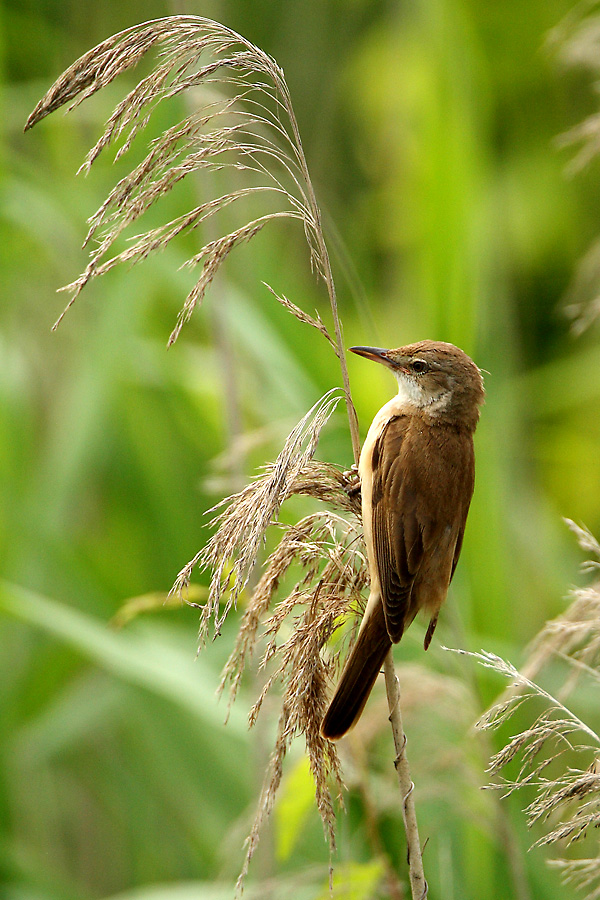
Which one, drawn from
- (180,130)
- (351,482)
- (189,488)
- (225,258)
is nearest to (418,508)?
(351,482)

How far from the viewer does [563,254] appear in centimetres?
543

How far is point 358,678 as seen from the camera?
1.65 metres

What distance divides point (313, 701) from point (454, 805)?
82 centimetres

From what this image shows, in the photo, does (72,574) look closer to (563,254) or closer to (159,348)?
(159,348)

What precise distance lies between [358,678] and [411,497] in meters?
0.36

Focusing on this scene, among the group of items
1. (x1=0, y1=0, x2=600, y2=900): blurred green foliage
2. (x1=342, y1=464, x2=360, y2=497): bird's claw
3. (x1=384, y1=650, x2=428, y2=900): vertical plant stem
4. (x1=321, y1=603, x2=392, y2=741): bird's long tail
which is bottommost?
(x1=0, y1=0, x2=600, y2=900): blurred green foliage

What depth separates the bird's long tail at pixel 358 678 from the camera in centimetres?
161

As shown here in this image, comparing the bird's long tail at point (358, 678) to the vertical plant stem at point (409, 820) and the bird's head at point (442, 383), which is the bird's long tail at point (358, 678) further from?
the bird's head at point (442, 383)

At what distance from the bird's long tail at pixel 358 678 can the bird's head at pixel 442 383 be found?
18.9 inches

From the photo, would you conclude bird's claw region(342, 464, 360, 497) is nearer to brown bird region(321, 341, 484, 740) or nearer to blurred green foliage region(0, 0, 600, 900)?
brown bird region(321, 341, 484, 740)

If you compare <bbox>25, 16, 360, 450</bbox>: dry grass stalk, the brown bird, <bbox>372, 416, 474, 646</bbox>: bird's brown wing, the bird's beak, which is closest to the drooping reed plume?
<bbox>25, 16, 360, 450</bbox>: dry grass stalk

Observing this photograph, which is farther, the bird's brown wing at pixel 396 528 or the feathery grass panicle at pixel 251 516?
the bird's brown wing at pixel 396 528

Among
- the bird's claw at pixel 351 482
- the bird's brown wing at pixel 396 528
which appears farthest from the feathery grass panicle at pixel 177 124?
the bird's brown wing at pixel 396 528

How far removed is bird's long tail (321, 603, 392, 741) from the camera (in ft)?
5.27
